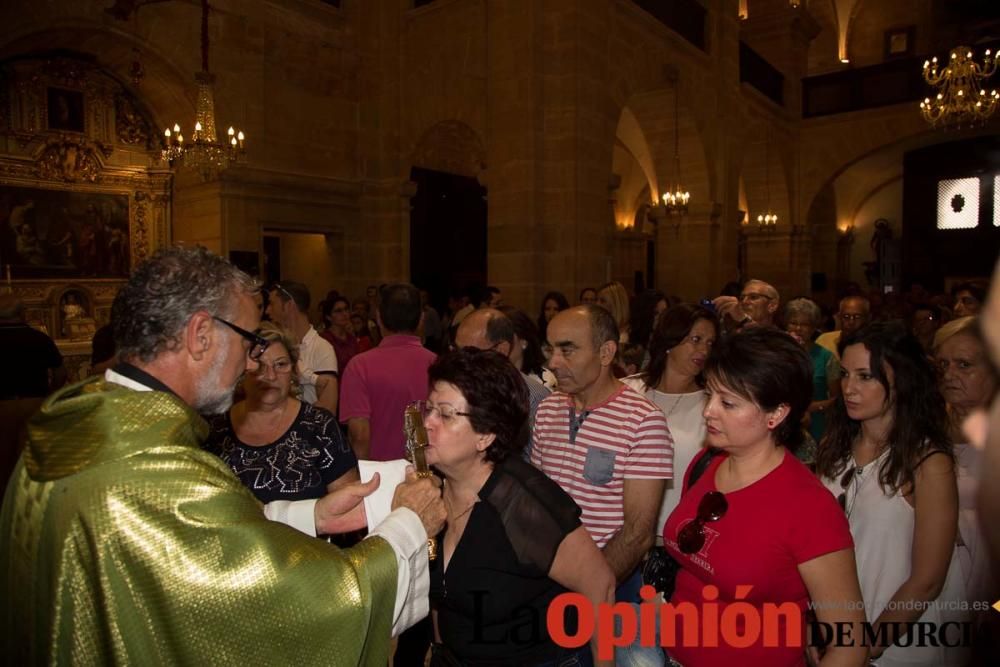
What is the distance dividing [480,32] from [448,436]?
1039 centimetres

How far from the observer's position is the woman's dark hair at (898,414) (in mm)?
2264

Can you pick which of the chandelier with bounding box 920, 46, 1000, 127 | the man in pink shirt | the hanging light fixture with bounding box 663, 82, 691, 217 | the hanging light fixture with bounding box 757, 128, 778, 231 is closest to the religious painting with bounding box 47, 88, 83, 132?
the man in pink shirt

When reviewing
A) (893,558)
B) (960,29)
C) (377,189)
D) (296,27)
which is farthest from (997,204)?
(893,558)

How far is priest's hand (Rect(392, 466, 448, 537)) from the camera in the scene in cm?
191

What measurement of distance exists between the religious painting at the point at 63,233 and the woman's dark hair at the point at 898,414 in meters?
11.6

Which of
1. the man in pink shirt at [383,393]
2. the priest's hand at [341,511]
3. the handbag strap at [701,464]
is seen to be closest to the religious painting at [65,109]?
the man in pink shirt at [383,393]

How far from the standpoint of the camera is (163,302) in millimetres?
1776

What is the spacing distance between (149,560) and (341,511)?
2.66 ft

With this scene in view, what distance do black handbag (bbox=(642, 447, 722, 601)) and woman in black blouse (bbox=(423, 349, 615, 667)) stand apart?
47cm

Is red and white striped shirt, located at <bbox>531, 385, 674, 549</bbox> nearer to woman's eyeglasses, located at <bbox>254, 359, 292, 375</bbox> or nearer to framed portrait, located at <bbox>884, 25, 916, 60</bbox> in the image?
woman's eyeglasses, located at <bbox>254, 359, 292, 375</bbox>

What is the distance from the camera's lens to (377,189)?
485 inches

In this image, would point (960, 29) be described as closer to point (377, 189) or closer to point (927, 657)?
point (377, 189)

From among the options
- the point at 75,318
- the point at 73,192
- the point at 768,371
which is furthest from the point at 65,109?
the point at 768,371

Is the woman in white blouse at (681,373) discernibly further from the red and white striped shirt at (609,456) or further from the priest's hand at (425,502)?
the priest's hand at (425,502)
